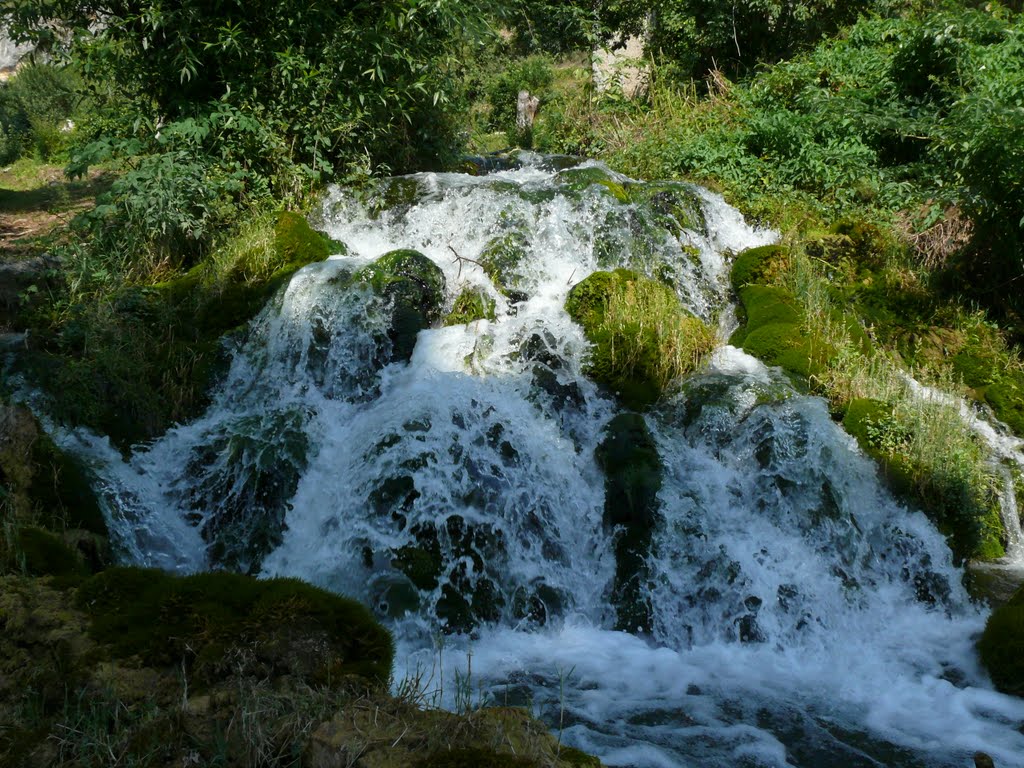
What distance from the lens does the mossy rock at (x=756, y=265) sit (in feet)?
34.1

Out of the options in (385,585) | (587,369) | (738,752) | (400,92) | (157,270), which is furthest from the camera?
(400,92)

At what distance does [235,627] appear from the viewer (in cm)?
382

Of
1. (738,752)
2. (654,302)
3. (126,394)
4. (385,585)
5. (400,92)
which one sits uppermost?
(400,92)

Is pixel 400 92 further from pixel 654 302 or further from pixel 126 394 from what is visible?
pixel 126 394

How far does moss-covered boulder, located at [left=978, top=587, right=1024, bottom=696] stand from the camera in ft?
19.3

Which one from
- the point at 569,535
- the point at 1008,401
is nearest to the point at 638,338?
the point at 569,535

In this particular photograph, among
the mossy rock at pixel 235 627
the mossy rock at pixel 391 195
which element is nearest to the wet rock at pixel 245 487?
the mossy rock at pixel 235 627

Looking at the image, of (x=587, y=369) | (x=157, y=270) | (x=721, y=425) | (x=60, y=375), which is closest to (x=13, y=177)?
(x=157, y=270)

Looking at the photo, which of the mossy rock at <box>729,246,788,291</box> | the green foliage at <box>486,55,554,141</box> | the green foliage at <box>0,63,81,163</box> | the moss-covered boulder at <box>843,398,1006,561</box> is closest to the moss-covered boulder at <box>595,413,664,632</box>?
the moss-covered boulder at <box>843,398,1006,561</box>

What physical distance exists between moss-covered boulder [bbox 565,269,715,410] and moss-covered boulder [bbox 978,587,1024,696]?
3.44 meters

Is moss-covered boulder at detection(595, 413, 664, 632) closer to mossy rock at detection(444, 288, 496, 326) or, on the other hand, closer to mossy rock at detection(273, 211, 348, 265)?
mossy rock at detection(444, 288, 496, 326)

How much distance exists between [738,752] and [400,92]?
9433 mm

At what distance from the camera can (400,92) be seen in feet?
39.1

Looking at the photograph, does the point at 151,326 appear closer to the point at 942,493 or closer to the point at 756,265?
the point at 756,265
